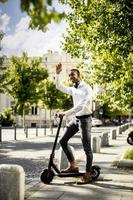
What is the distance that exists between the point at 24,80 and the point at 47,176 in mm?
35623

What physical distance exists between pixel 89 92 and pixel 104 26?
4.20 m

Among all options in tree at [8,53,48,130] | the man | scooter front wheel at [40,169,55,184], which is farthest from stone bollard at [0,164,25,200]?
tree at [8,53,48,130]

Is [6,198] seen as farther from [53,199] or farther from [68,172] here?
[68,172]

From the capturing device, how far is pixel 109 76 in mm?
18047

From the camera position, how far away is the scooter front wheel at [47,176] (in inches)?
317

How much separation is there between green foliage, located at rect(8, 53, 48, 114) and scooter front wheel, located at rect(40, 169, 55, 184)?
33.2 m

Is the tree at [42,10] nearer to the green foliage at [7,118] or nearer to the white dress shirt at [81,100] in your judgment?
the white dress shirt at [81,100]

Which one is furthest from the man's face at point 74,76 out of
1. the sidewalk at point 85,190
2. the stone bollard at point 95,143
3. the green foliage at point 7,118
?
the green foliage at point 7,118

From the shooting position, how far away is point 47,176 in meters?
8.07

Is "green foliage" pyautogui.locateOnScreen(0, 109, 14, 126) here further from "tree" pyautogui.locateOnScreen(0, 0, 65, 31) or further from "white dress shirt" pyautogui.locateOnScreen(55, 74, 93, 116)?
"tree" pyautogui.locateOnScreen(0, 0, 65, 31)

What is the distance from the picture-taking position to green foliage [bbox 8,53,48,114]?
137 feet

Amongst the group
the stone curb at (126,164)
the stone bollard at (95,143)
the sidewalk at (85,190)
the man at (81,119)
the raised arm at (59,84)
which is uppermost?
the raised arm at (59,84)

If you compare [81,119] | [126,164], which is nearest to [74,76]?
[81,119]

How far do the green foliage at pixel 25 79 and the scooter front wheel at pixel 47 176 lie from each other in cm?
3316
